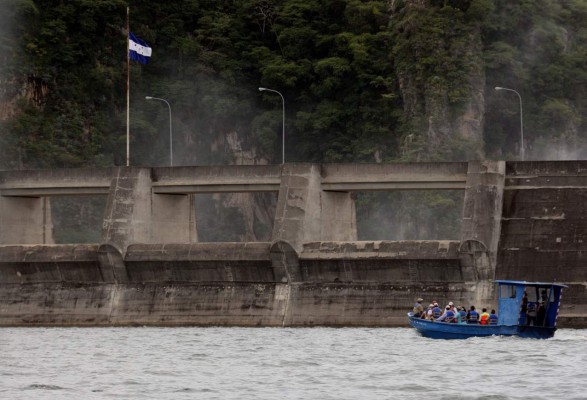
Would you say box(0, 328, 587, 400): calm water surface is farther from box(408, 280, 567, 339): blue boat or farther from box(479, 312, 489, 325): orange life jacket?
box(479, 312, 489, 325): orange life jacket

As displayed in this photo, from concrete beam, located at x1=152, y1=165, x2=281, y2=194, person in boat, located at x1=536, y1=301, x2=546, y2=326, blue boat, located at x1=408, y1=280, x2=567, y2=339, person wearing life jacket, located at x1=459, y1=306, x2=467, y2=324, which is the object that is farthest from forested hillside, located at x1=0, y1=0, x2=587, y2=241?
person in boat, located at x1=536, y1=301, x2=546, y2=326

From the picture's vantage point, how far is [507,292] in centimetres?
6341

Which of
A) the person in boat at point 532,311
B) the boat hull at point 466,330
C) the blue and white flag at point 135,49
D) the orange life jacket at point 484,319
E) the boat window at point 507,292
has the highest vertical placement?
the blue and white flag at point 135,49

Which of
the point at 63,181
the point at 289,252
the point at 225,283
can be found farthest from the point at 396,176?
the point at 63,181

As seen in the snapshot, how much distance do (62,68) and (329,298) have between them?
4356cm

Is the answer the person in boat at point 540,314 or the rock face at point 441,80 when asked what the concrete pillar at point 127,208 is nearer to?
the person in boat at point 540,314

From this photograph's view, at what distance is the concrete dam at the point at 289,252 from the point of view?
71.9 metres

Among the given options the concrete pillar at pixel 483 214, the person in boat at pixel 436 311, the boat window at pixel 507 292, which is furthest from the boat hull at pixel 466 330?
the concrete pillar at pixel 483 214

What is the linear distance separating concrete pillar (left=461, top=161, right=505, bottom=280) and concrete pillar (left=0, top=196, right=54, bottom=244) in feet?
83.0

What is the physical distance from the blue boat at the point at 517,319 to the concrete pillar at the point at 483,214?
24.1ft

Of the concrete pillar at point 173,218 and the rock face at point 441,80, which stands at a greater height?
the rock face at point 441,80

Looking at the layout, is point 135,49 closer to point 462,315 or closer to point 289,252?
point 289,252

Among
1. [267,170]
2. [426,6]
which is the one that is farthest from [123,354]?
[426,6]

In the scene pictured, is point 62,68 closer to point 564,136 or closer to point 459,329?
point 564,136
